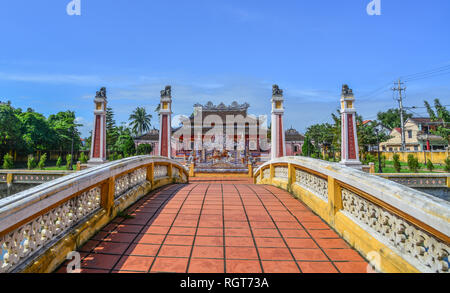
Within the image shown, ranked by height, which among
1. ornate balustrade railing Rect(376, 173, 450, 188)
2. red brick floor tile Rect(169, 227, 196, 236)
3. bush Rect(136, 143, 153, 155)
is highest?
bush Rect(136, 143, 153, 155)

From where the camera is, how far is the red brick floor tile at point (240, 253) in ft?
9.02

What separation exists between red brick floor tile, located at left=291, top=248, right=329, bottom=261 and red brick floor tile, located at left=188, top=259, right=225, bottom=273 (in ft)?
3.08

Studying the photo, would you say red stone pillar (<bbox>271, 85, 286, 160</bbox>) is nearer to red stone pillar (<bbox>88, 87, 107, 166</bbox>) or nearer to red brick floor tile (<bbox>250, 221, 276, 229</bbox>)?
red brick floor tile (<bbox>250, 221, 276, 229</bbox>)

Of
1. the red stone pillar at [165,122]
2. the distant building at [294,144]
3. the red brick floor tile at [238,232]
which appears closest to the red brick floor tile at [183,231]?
the red brick floor tile at [238,232]

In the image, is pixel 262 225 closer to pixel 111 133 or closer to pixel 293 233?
pixel 293 233

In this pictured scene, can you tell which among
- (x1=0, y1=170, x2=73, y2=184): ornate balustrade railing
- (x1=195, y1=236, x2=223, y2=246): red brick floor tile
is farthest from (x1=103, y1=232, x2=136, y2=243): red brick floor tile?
(x1=0, y1=170, x2=73, y2=184): ornate balustrade railing

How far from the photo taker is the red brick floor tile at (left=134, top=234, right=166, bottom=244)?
3.10 meters

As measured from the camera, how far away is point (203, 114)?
4166cm

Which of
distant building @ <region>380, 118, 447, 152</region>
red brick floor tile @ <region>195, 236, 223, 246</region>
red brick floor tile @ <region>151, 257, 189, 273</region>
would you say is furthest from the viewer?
distant building @ <region>380, 118, 447, 152</region>

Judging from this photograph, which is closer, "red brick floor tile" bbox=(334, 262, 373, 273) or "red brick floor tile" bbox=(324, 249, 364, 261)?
"red brick floor tile" bbox=(334, 262, 373, 273)

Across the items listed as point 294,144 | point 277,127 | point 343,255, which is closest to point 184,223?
point 343,255

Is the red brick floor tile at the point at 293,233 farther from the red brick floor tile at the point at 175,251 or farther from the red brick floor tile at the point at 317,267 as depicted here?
the red brick floor tile at the point at 175,251

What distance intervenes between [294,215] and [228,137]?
3365cm

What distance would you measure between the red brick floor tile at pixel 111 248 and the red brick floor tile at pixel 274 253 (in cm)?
174
